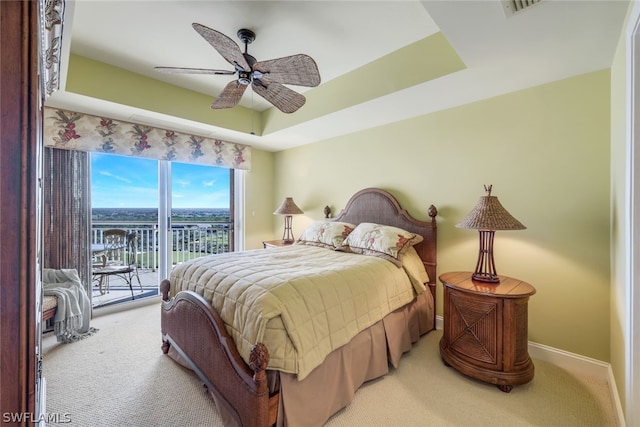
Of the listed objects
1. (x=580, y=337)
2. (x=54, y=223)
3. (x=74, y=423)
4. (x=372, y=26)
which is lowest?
(x=74, y=423)

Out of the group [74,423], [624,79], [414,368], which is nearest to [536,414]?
[414,368]

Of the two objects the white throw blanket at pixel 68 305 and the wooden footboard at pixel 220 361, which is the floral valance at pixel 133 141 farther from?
the wooden footboard at pixel 220 361

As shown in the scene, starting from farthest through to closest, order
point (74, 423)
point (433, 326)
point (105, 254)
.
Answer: point (105, 254) → point (433, 326) → point (74, 423)

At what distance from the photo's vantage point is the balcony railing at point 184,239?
4297 mm

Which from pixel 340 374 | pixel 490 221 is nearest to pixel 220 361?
pixel 340 374

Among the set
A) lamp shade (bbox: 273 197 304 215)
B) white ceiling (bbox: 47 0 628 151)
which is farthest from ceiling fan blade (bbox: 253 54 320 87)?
lamp shade (bbox: 273 197 304 215)

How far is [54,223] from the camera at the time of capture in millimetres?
2916

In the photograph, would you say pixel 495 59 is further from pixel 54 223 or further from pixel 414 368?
pixel 54 223

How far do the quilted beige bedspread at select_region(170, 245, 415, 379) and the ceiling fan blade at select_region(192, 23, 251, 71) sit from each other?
1480 millimetres

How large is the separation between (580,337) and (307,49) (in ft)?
10.9

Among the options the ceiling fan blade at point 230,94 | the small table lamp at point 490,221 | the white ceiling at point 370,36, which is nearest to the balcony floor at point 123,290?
the white ceiling at point 370,36

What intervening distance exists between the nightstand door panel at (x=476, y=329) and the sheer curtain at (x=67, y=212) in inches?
152

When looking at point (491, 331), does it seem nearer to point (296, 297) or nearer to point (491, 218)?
point (491, 218)

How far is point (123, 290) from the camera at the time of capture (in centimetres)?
417
